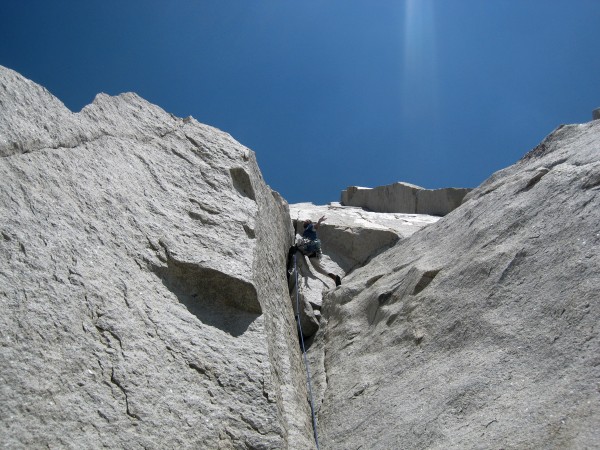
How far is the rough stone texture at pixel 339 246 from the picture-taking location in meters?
10.0

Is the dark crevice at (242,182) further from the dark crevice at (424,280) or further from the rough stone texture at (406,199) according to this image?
the rough stone texture at (406,199)

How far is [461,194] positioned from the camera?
1973 cm

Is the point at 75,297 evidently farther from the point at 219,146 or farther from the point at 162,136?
the point at 219,146

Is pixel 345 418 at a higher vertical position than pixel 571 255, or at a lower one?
lower

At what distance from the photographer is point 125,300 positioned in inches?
210

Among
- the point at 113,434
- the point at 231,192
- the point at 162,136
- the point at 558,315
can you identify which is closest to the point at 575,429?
the point at 558,315

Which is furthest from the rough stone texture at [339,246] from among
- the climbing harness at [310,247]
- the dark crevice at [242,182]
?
the dark crevice at [242,182]

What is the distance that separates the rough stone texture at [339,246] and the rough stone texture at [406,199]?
4.42m

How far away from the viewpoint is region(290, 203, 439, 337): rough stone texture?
32.9 ft

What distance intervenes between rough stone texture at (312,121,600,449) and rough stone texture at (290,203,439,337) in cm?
60

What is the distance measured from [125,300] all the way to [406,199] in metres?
16.3

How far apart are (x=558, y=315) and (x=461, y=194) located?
14.9m

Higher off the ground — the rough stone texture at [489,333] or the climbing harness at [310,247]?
the climbing harness at [310,247]

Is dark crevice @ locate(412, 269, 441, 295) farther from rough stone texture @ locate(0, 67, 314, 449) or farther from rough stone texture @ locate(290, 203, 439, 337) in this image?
rough stone texture @ locate(290, 203, 439, 337)
